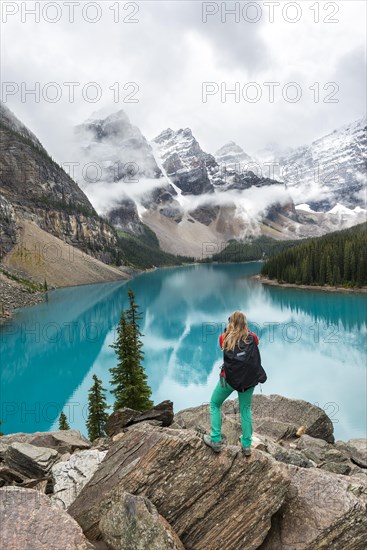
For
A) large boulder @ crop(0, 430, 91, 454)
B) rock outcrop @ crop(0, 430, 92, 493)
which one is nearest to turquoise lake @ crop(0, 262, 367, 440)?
large boulder @ crop(0, 430, 91, 454)

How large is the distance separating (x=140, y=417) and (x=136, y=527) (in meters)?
6.60

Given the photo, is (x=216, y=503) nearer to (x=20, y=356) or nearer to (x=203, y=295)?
(x=20, y=356)

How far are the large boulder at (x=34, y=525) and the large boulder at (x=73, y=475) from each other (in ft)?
5.49

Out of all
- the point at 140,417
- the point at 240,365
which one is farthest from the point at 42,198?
the point at 240,365

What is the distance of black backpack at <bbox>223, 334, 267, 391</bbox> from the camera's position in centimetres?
711

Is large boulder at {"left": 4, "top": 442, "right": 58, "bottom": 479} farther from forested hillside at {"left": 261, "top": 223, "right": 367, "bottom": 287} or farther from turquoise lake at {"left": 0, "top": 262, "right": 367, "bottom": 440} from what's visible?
forested hillside at {"left": 261, "top": 223, "right": 367, "bottom": 287}

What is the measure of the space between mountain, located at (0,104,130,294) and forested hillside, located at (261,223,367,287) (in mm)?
67279

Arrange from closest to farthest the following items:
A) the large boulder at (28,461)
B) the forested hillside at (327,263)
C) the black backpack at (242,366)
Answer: the black backpack at (242,366)
the large boulder at (28,461)
the forested hillside at (327,263)

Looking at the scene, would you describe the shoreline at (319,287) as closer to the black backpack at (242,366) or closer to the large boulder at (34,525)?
the black backpack at (242,366)

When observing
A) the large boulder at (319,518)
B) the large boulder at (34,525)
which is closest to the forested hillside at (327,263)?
the large boulder at (319,518)

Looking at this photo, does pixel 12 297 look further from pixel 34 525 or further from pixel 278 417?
pixel 34 525

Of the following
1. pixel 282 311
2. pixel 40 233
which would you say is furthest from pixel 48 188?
pixel 282 311

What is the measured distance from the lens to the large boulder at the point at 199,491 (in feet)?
21.2

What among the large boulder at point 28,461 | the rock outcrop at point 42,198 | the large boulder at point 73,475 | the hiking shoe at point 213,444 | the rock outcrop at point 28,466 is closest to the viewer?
the hiking shoe at point 213,444
